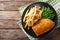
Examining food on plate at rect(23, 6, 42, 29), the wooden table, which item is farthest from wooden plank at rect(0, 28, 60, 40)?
food on plate at rect(23, 6, 42, 29)

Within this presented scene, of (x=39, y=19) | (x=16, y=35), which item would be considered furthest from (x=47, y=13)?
(x=16, y=35)

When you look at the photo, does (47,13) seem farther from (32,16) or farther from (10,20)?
(10,20)

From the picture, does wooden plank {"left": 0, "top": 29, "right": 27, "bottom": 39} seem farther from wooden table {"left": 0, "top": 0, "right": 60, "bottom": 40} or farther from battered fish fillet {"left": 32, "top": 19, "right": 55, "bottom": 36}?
battered fish fillet {"left": 32, "top": 19, "right": 55, "bottom": 36}

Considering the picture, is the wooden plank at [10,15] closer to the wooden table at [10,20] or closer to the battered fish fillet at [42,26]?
the wooden table at [10,20]

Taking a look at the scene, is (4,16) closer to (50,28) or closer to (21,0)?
(21,0)

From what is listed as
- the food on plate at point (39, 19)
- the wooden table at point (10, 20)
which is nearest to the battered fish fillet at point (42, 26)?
the food on plate at point (39, 19)

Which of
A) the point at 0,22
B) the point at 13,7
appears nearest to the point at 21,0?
the point at 13,7
